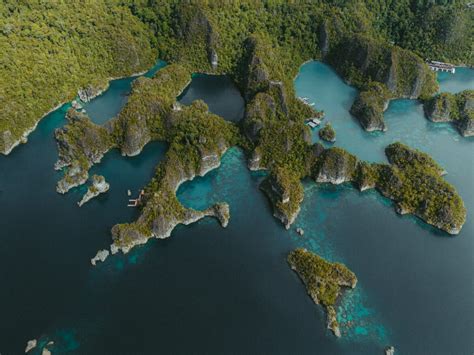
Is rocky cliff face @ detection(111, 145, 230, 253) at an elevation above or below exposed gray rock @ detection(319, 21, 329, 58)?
below

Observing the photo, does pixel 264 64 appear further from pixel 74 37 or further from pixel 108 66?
pixel 74 37

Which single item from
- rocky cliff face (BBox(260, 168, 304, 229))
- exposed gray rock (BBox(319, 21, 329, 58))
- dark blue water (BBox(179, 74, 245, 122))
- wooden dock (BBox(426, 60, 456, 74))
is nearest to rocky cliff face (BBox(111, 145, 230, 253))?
rocky cliff face (BBox(260, 168, 304, 229))

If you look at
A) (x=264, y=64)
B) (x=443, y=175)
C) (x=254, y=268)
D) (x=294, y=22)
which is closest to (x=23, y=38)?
(x=264, y=64)

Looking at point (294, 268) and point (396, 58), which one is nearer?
point (294, 268)

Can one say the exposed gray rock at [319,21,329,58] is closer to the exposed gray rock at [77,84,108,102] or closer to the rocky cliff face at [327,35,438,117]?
the rocky cliff face at [327,35,438,117]

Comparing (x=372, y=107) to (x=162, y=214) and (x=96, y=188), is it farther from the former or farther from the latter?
(x=96, y=188)
